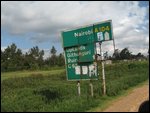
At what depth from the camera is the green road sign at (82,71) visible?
15289 mm

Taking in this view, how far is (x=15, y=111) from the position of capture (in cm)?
1173

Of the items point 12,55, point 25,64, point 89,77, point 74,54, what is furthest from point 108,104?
point 12,55

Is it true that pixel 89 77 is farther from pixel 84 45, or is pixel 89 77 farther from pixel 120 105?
pixel 120 105

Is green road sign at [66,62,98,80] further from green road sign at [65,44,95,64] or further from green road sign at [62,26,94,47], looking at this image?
green road sign at [62,26,94,47]

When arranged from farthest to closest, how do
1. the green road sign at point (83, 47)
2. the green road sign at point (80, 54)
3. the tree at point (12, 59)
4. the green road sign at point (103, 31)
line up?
the tree at point (12, 59) < the green road sign at point (80, 54) < the green road sign at point (83, 47) < the green road sign at point (103, 31)

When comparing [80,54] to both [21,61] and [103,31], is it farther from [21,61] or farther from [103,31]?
[21,61]

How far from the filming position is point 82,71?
614 inches

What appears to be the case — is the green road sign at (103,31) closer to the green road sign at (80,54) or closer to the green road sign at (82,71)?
the green road sign at (80,54)

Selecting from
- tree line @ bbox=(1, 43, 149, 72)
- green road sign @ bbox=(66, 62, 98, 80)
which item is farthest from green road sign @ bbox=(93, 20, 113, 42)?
tree line @ bbox=(1, 43, 149, 72)

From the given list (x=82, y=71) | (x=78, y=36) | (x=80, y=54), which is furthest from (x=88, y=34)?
(x=82, y=71)

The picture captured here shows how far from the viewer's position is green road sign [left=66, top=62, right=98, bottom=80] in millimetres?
15289

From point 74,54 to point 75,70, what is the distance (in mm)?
672

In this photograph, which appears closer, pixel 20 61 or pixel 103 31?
pixel 103 31

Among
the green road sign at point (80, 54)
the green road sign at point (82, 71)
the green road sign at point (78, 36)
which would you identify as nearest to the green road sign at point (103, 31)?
the green road sign at point (78, 36)
